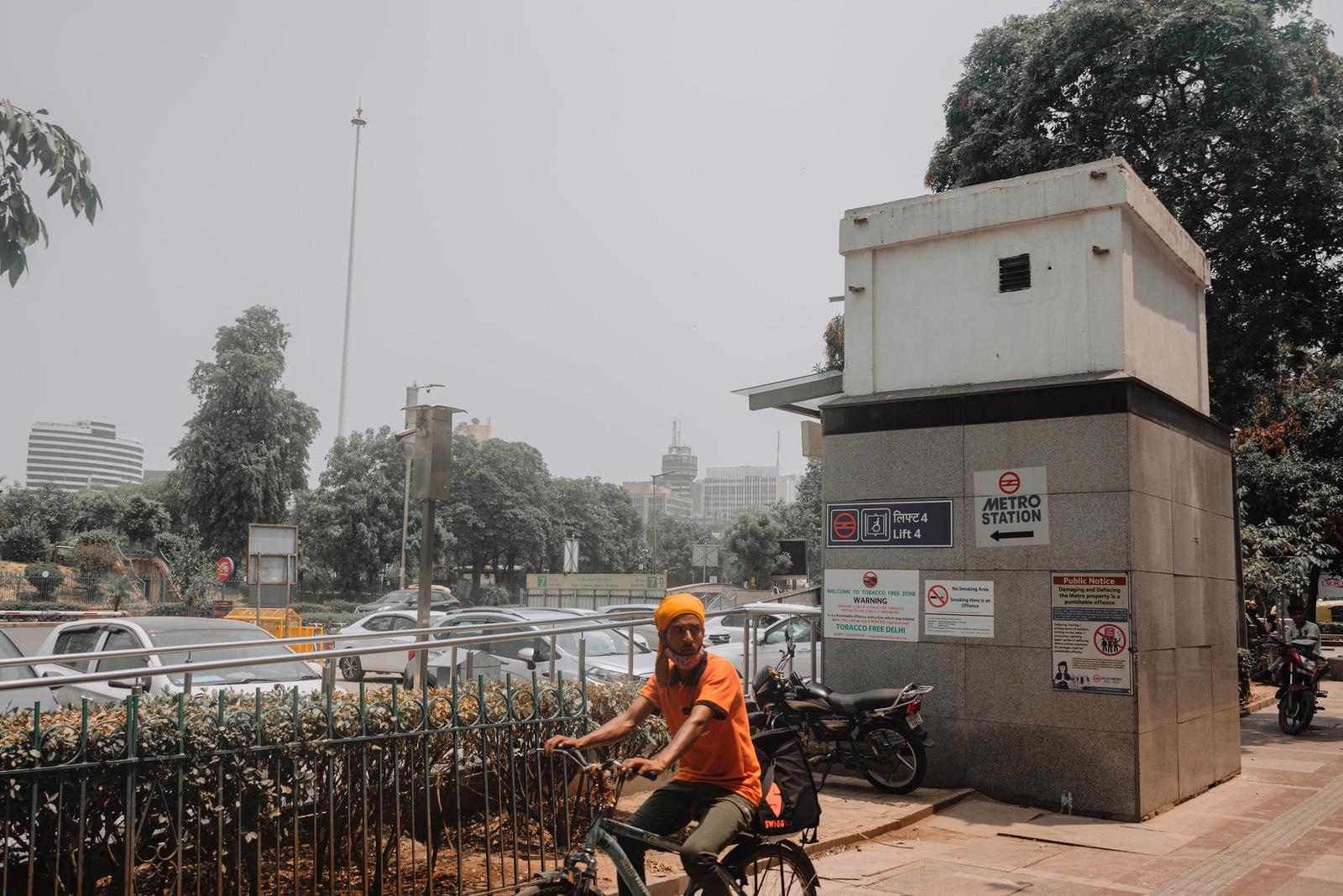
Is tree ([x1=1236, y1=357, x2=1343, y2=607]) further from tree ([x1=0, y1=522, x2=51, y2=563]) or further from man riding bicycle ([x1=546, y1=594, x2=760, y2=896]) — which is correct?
tree ([x1=0, y1=522, x2=51, y2=563])

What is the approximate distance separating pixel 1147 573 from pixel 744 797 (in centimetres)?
584

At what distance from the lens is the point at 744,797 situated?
4.30 m

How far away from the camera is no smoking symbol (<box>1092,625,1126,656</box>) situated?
8.56 m

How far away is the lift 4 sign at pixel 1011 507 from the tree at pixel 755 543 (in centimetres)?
6975

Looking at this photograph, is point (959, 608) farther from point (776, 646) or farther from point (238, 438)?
point (238, 438)

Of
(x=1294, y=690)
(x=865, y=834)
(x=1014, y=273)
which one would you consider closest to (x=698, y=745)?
(x=865, y=834)

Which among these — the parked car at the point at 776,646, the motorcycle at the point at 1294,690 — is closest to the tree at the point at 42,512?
the parked car at the point at 776,646

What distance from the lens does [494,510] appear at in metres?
71.4

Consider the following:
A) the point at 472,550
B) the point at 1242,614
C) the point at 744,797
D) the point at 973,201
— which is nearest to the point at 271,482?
the point at 472,550

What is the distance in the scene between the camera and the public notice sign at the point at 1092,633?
8.55 m

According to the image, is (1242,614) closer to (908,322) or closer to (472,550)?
(908,322)

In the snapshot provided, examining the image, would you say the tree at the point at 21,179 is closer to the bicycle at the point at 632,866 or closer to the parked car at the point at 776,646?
the bicycle at the point at 632,866

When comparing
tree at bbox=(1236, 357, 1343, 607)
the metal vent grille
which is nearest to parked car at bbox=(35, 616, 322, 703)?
the metal vent grille

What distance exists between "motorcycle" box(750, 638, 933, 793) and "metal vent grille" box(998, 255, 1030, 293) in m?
3.64
